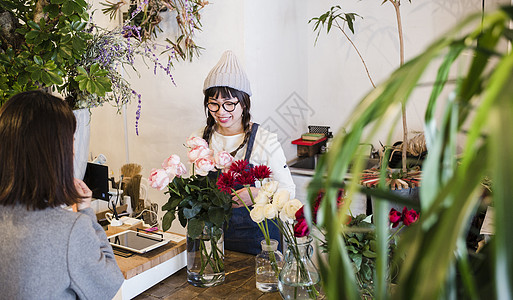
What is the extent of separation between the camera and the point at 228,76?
87.9 inches

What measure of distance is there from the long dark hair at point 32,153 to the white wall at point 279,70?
85.3 inches

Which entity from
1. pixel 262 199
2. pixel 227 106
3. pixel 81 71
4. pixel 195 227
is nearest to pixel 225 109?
pixel 227 106

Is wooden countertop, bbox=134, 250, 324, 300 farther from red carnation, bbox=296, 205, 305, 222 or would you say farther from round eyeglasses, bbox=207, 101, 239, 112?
round eyeglasses, bbox=207, 101, 239, 112

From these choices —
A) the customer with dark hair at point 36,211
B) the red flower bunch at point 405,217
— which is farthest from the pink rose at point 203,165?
the red flower bunch at point 405,217

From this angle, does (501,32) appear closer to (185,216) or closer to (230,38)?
(185,216)

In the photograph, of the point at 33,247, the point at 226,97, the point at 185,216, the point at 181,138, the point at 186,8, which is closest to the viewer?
the point at 33,247

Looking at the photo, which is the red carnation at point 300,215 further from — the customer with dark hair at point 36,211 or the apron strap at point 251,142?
the apron strap at point 251,142

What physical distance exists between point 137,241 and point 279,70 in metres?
2.24

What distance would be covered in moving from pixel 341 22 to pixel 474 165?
12.5 ft

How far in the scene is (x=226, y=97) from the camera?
2.25m

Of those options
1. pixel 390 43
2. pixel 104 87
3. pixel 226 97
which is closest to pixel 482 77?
pixel 104 87

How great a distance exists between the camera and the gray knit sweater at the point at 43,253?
3.35ft

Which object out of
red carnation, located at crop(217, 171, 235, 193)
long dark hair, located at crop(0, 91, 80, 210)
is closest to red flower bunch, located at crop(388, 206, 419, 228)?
red carnation, located at crop(217, 171, 235, 193)

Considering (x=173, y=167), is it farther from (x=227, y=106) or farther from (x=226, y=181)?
(x=227, y=106)
